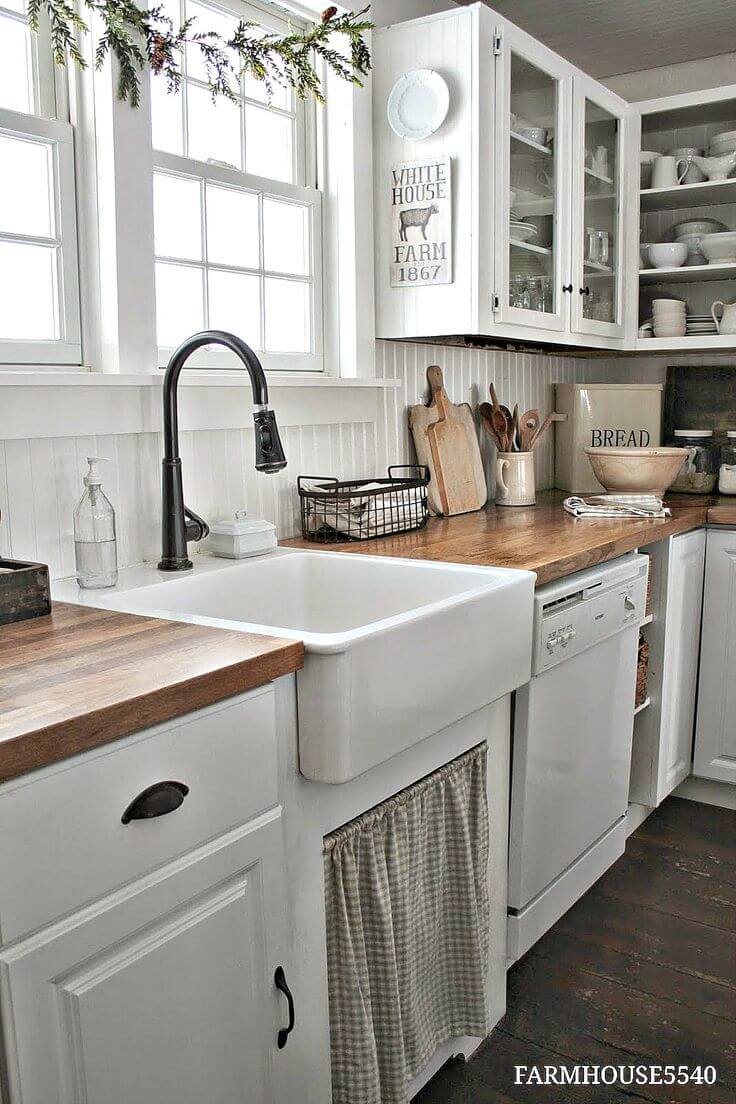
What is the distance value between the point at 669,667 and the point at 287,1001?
1846mm

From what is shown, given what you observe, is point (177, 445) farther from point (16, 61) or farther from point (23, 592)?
point (16, 61)

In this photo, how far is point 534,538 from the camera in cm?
245

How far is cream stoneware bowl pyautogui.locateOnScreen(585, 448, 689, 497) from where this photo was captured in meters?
3.17

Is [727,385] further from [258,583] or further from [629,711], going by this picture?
[258,583]

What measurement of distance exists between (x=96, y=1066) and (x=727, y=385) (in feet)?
10.8

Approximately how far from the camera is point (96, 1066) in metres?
1.10

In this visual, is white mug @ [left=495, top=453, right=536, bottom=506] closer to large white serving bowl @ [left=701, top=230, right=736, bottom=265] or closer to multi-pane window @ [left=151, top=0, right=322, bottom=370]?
multi-pane window @ [left=151, top=0, right=322, bottom=370]

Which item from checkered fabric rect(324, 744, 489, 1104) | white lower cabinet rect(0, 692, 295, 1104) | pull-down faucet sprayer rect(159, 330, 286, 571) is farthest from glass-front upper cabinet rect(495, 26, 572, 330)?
white lower cabinet rect(0, 692, 295, 1104)

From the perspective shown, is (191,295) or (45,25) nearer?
(45,25)

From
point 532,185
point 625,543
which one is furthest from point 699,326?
point 625,543

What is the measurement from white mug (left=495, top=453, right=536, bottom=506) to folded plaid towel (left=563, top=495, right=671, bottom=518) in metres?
0.20

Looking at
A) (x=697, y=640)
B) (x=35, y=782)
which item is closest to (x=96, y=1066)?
(x=35, y=782)

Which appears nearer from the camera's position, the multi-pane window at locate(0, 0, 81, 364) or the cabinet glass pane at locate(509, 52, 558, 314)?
the multi-pane window at locate(0, 0, 81, 364)

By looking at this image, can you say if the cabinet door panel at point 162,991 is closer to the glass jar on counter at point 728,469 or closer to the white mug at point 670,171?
the glass jar on counter at point 728,469
